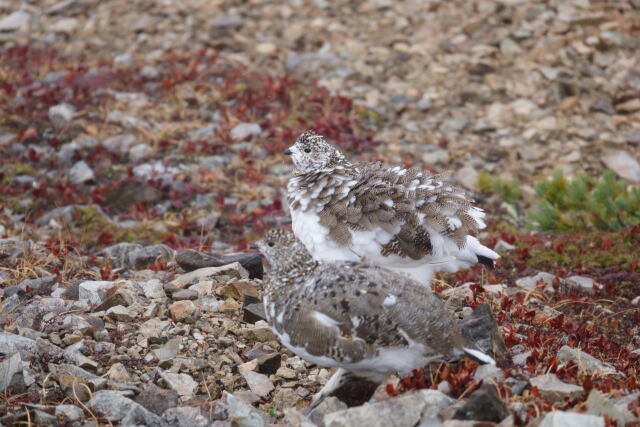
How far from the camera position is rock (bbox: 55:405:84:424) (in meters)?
5.38

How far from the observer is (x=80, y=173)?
1176 centimetres

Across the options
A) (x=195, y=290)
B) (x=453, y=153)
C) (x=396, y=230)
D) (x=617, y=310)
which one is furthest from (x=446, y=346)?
(x=453, y=153)

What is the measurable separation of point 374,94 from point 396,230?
8.10 m

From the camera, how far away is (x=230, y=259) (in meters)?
8.09

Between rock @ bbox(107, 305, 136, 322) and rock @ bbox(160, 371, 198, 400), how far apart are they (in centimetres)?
88

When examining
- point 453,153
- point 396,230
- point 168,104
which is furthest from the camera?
point 168,104

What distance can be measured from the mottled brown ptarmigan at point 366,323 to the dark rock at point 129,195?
6103 millimetres

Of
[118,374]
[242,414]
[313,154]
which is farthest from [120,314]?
[313,154]

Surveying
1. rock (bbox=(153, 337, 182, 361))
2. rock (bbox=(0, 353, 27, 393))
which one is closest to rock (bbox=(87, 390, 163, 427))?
rock (bbox=(0, 353, 27, 393))

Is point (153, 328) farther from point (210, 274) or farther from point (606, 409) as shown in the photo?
point (606, 409)

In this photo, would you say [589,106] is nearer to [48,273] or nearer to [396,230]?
[396,230]

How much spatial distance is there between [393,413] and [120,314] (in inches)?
112

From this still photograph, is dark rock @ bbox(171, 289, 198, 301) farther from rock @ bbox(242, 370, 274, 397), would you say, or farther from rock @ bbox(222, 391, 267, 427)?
rock @ bbox(222, 391, 267, 427)

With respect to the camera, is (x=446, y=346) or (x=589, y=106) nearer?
(x=446, y=346)
